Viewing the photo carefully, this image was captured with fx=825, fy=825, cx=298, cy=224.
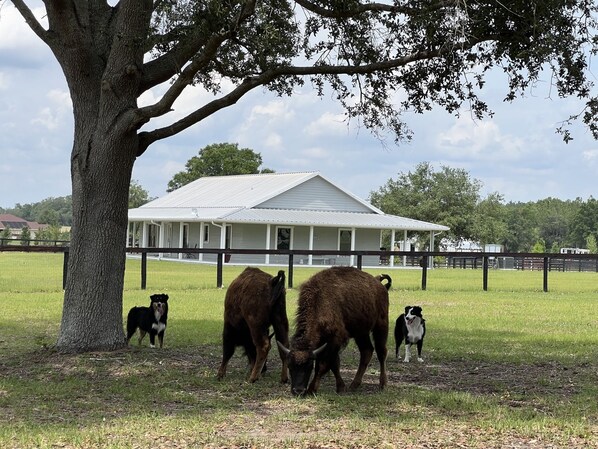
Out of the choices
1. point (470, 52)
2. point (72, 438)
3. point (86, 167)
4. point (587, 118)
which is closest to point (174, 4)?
point (86, 167)

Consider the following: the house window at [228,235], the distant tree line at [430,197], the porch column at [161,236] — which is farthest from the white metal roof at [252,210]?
the distant tree line at [430,197]

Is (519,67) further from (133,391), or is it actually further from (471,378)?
(133,391)

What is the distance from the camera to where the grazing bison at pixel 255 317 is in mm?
9969

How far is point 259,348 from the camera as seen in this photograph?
32.7 feet

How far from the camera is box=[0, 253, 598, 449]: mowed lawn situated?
23.6ft

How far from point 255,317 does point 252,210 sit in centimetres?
3613

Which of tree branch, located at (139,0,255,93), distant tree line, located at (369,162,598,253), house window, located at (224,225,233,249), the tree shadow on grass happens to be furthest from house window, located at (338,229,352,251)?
tree branch, located at (139,0,255,93)

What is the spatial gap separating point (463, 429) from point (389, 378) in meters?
3.03

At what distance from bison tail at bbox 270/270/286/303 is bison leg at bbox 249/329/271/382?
46 cm

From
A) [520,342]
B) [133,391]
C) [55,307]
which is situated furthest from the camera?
[55,307]

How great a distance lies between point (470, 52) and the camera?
1188 centimetres

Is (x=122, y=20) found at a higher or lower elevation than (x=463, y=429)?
higher

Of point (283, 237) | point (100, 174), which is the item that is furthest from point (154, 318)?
point (283, 237)

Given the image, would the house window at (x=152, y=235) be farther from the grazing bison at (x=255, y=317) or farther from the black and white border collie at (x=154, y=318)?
the grazing bison at (x=255, y=317)
